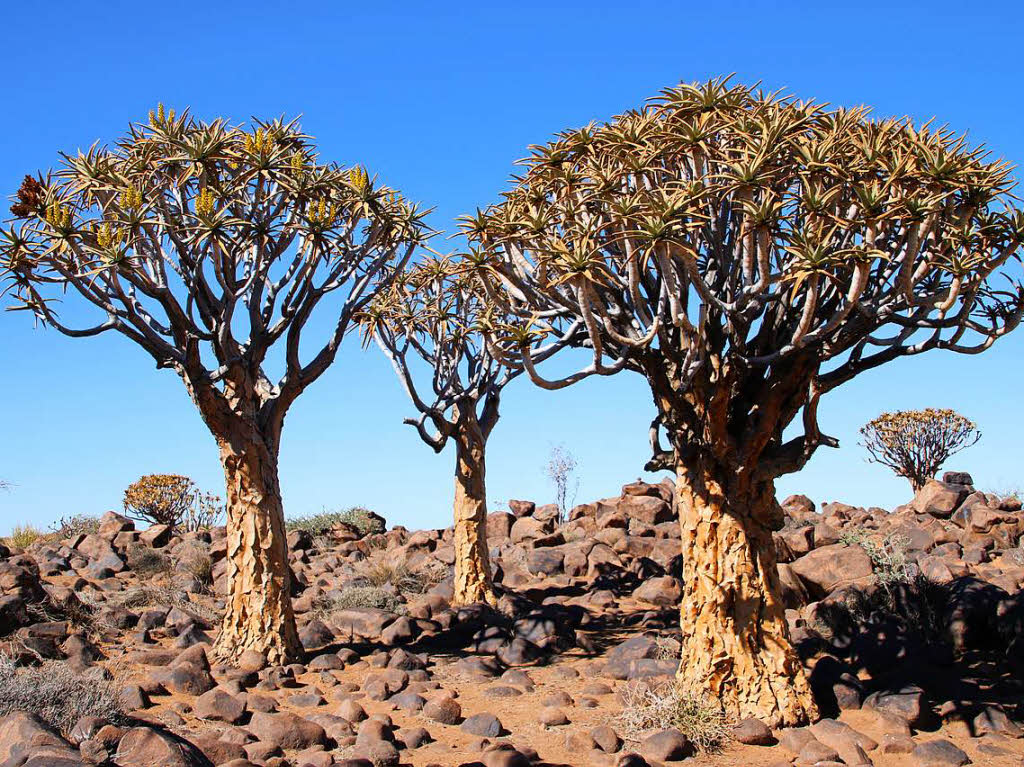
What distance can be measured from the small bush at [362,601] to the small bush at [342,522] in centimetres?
651

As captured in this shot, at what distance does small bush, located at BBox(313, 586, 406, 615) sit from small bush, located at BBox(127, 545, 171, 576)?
170 inches

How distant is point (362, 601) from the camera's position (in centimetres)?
1486

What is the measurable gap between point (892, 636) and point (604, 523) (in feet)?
31.6

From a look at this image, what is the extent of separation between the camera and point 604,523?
19.9 m

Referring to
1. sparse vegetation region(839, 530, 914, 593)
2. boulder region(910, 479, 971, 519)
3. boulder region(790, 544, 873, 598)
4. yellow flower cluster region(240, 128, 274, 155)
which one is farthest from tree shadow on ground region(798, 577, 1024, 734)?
yellow flower cluster region(240, 128, 274, 155)

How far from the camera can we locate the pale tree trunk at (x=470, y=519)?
14.5 meters

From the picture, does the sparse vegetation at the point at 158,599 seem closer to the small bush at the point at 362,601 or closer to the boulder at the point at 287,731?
the small bush at the point at 362,601

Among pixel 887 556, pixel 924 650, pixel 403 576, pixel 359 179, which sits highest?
pixel 359 179


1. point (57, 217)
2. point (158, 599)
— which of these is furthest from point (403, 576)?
point (57, 217)

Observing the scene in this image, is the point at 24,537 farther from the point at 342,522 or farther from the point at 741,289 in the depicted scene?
the point at 741,289

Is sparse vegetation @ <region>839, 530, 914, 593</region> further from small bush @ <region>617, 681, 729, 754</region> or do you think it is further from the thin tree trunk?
the thin tree trunk

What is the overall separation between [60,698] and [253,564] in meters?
2.99

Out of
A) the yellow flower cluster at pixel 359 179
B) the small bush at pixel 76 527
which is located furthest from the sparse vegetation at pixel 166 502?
the yellow flower cluster at pixel 359 179

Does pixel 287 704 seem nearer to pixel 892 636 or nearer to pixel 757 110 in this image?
pixel 892 636
